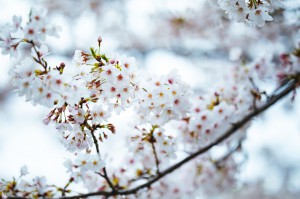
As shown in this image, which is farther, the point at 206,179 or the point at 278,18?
the point at 206,179

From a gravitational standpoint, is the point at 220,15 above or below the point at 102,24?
below

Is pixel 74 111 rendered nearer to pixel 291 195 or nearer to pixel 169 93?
pixel 169 93

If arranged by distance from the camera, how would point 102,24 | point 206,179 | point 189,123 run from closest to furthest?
→ point 189,123
point 206,179
point 102,24

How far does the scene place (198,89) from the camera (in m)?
8.25

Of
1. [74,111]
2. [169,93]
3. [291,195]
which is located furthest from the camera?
[291,195]

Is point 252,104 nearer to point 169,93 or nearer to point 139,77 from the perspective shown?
point 169,93

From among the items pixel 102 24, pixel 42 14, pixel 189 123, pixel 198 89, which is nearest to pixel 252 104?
pixel 189 123

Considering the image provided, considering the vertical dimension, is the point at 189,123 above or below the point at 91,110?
above

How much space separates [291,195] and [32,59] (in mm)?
12438

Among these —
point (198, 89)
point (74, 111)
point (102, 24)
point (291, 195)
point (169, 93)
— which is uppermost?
point (102, 24)

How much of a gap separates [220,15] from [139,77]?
6.75 ft

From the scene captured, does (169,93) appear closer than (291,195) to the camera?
Yes

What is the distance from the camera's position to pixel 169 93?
2748 millimetres

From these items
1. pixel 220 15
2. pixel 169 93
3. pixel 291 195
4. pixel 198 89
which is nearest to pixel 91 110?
pixel 169 93
